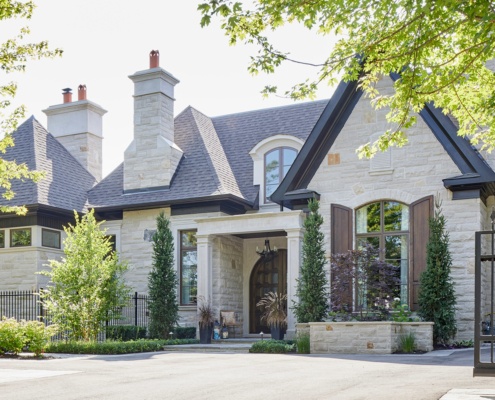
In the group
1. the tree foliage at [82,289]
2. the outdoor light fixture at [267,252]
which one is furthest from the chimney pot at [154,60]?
the tree foliage at [82,289]

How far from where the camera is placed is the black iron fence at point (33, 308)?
21.8 m

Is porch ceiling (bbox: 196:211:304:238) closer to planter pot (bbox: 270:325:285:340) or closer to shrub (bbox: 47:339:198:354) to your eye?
planter pot (bbox: 270:325:285:340)

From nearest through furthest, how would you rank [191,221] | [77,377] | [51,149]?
[77,377]
[191,221]
[51,149]

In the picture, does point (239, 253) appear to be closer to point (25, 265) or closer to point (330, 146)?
point (330, 146)

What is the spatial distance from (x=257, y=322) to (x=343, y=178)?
6.04 metres

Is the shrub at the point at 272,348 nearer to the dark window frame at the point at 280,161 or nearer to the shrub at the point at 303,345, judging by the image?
the shrub at the point at 303,345

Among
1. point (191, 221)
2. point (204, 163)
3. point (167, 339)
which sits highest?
point (204, 163)

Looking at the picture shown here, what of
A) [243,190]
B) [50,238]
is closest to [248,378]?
[243,190]

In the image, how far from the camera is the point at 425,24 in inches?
359

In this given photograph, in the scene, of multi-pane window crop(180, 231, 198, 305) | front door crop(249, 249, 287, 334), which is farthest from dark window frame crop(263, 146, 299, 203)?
multi-pane window crop(180, 231, 198, 305)

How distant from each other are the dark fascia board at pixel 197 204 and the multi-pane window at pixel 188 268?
36.0 inches

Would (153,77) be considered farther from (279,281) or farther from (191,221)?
(279,281)

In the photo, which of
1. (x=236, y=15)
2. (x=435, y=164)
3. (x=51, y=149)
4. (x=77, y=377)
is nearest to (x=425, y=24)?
(x=236, y=15)

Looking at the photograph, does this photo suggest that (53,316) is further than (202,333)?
No
